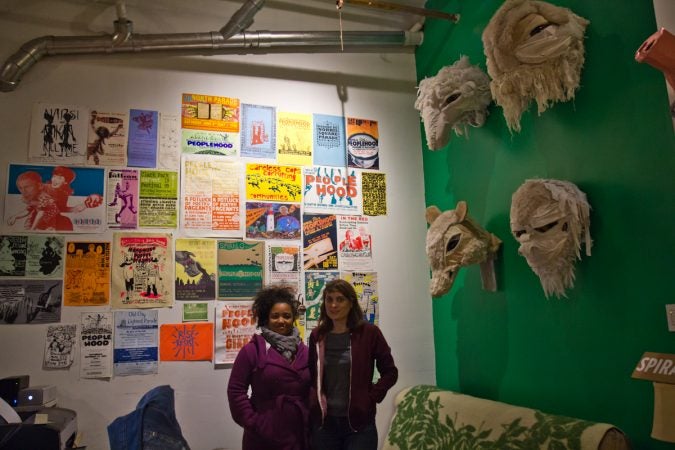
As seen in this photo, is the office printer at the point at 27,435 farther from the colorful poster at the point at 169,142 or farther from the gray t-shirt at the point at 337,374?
the colorful poster at the point at 169,142

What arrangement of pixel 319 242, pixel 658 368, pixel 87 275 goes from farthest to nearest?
pixel 319 242
pixel 87 275
pixel 658 368

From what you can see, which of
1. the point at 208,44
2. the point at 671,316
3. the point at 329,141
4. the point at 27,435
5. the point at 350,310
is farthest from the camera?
the point at 329,141

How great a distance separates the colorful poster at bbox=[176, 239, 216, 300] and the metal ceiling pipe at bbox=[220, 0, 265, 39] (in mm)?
1440

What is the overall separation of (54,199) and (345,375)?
2113mm

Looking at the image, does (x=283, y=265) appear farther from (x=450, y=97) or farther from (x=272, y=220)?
(x=450, y=97)

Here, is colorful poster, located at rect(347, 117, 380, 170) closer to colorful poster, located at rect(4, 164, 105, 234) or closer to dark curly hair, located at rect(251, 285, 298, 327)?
dark curly hair, located at rect(251, 285, 298, 327)

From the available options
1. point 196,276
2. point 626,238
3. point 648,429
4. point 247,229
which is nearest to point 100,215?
point 196,276

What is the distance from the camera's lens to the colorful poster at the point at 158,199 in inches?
122

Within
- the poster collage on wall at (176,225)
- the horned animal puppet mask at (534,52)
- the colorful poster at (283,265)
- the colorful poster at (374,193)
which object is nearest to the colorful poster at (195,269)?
the poster collage on wall at (176,225)

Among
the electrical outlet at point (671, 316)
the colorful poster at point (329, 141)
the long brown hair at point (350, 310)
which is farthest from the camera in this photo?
the colorful poster at point (329, 141)

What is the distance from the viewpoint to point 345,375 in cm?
242

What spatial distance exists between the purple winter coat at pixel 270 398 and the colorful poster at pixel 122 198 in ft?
4.03

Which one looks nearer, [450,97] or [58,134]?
[450,97]

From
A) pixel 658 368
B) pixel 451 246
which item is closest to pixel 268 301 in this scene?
pixel 451 246
